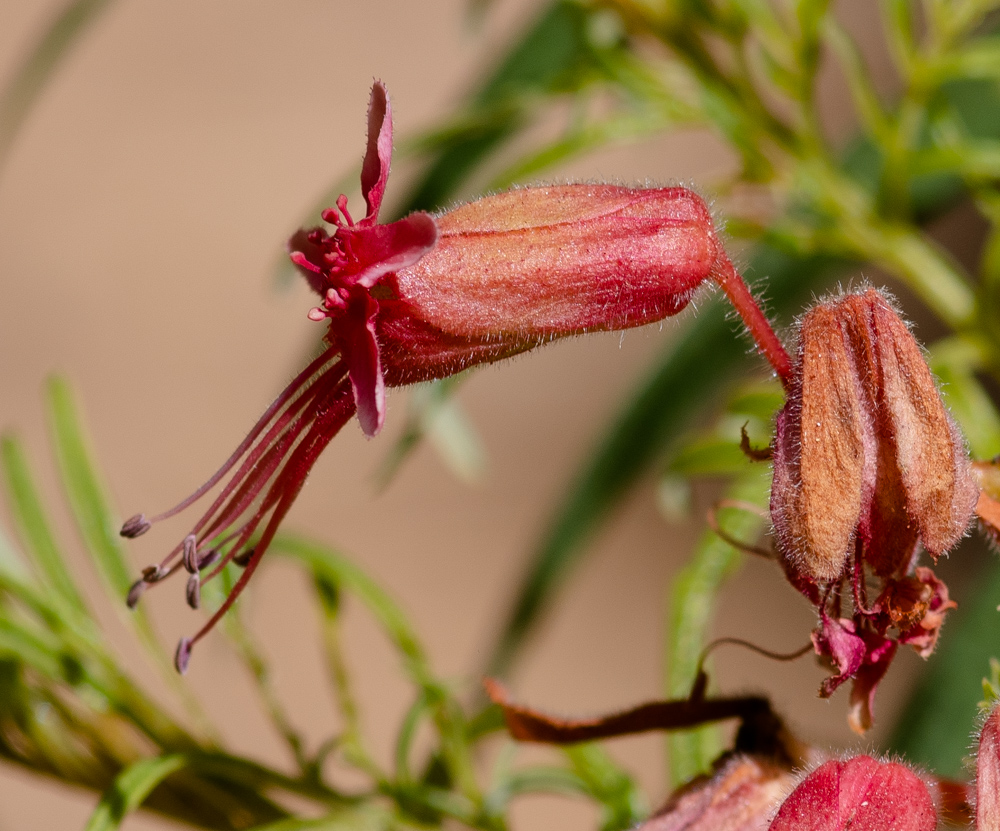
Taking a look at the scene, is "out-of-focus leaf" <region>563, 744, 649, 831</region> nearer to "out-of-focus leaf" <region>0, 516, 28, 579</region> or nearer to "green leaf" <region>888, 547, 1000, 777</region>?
"green leaf" <region>888, 547, 1000, 777</region>

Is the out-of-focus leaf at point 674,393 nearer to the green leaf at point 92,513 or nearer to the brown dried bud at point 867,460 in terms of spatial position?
the green leaf at point 92,513

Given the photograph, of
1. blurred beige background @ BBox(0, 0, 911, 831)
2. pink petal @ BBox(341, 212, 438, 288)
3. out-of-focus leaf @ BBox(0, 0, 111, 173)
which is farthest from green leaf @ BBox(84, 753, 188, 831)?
blurred beige background @ BBox(0, 0, 911, 831)

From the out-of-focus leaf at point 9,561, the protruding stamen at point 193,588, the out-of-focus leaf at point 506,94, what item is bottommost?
the protruding stamen at point 193,588

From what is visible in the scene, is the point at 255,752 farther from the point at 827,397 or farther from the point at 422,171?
the point at 827,397

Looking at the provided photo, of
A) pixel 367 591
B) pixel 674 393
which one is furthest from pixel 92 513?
pixel 674 393

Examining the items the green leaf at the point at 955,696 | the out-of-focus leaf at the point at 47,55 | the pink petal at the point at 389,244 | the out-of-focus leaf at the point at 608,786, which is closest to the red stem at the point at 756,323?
the pink petal at the point at 389,244

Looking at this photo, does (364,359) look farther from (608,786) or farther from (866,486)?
(608,786)
